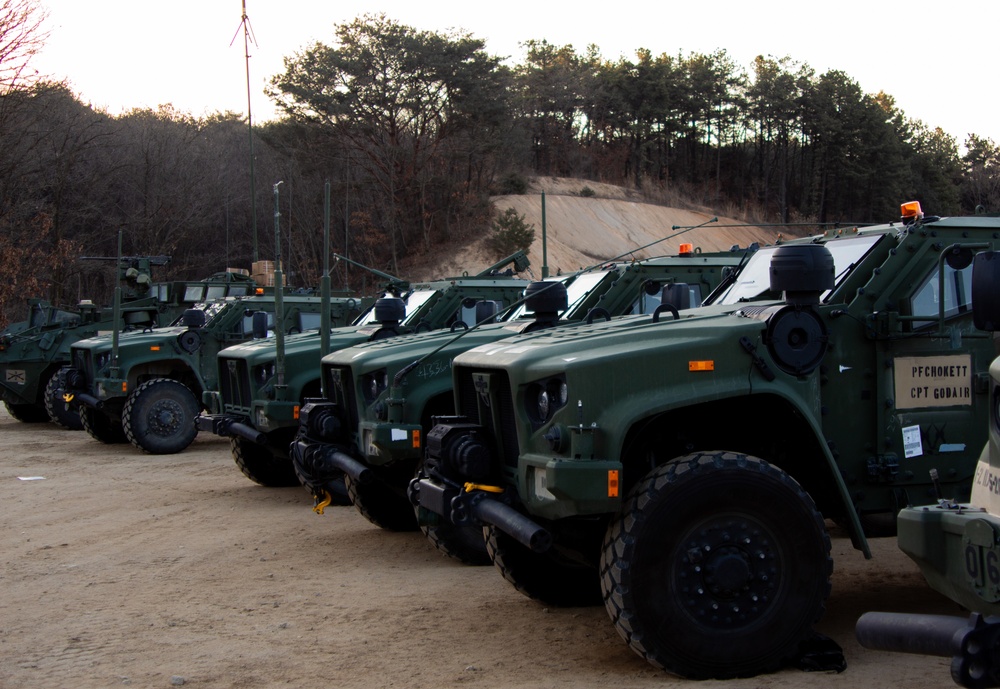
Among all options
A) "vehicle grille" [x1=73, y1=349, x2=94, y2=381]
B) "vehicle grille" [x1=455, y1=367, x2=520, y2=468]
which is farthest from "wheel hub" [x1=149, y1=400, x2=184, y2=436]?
"vehicle grille" [x1=455, y1=367, x2=520, y2=468]

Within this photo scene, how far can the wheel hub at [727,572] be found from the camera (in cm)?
485

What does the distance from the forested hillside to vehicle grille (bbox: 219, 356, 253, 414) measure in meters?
21.6

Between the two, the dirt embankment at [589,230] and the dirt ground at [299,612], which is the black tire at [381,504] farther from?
the dirt embankment at [589,230]

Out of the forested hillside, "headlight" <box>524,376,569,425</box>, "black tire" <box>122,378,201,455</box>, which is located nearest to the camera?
"headlight" <box>524,376,569,425</box>

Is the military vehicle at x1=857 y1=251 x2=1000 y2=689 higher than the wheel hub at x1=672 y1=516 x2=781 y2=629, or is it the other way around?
the military vehicle at x1=857 y1=251 x2=1000 y2=689

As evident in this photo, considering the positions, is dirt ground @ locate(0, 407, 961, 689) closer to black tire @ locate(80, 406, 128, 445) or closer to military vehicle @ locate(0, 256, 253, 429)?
black tire @ locate(80, 406, 128, 445)

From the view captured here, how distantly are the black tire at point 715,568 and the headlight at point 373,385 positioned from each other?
11.1 ft

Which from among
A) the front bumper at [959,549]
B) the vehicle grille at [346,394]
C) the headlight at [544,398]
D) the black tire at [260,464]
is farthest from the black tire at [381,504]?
the front bumper at [959,549]

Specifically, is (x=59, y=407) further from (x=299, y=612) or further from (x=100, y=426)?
(x=299, y=612)

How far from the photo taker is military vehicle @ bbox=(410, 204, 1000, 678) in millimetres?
4863

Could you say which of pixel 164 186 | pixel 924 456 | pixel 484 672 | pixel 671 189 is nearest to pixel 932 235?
pixel 924 456

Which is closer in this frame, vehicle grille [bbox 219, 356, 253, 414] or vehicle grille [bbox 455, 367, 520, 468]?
vehicle grille [bbox 455, 367, 520, 468]

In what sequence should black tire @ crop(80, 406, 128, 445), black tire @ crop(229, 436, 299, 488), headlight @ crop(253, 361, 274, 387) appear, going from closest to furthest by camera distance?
headlight @ crop(253, 361, 274, 387), black tire @ crop(229, 436, 299, 488), black tire @ crop(80, 406, 128, 445)

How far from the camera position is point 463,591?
23.0 feet
